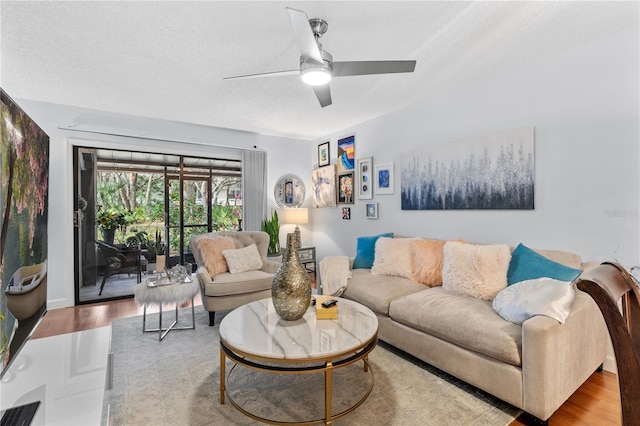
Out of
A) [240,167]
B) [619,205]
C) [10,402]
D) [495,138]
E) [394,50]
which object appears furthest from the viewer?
[240,167]

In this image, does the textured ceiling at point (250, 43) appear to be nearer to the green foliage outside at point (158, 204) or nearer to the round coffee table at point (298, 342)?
the green foliage outside at point (158, 204)

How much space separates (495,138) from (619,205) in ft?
3.41

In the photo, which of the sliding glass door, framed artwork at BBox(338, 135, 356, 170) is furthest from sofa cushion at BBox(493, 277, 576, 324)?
the sliding glass door

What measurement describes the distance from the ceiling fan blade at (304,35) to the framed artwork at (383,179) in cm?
228

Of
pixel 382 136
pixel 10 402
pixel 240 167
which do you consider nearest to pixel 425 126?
pixel 382 136

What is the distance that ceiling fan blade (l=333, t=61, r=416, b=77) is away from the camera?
2.00 m

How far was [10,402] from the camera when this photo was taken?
145cm

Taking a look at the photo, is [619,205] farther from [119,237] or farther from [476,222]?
[119,237]

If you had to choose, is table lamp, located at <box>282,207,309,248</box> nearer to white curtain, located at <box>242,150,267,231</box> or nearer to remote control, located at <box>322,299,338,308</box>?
white curtain, located at <box>242,150,267,231</box>

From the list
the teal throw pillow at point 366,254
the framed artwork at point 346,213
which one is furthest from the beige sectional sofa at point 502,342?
the framed artwork at point 346,213

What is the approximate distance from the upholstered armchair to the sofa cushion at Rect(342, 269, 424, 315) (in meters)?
0.91

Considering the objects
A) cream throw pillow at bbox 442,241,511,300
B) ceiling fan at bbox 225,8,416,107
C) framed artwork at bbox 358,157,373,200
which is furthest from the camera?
framed artwork at bbox 358,157,373,200

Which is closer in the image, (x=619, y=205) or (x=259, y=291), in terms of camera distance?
(x=619, y=205)

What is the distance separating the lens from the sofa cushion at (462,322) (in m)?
1.76
